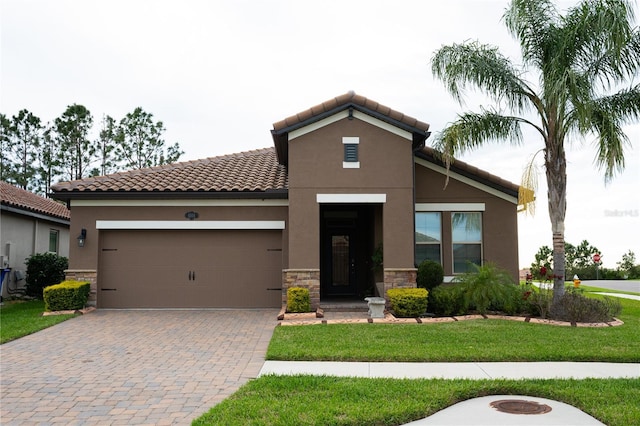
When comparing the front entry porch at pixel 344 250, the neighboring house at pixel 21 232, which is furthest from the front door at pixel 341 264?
the neighboring house at pixel 21 232

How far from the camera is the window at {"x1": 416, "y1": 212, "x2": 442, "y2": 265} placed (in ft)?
50.7

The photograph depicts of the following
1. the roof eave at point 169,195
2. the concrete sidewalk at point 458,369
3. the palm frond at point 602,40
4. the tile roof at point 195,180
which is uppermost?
the palm frond at point 602,40

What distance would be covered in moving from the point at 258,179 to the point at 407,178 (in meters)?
4.60

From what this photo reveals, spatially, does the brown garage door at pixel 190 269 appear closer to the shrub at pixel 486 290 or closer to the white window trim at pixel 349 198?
the white window trim at pixel 349 198

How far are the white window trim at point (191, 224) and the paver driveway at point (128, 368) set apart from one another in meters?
2.84

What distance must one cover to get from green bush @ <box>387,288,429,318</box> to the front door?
416 cm

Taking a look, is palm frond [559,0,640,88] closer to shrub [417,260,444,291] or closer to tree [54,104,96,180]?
shrub [417,260,444,291]

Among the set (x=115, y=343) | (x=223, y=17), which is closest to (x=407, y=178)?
(x=223, y=17)

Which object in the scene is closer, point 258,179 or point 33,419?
point 33,419

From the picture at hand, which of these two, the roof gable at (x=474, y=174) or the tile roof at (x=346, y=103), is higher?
the tile roof at (x=346, y=103)

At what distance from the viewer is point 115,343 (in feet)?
33.1

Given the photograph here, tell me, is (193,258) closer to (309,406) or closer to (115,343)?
(115,343)

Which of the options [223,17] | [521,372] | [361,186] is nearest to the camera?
[521,372]

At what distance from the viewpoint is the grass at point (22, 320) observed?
36.4ft
